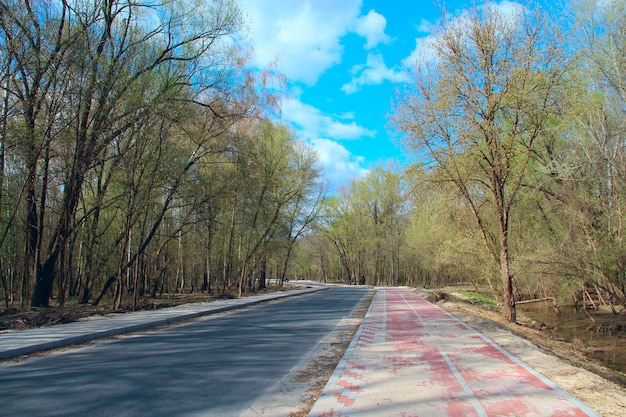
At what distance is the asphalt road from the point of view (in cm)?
498

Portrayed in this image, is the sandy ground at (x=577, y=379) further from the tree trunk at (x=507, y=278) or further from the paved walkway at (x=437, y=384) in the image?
the tree trunk at (x=507, y=278)

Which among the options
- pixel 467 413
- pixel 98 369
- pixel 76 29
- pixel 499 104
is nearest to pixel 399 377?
pixel 467 413

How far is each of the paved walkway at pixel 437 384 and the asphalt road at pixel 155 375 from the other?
3.77 ft

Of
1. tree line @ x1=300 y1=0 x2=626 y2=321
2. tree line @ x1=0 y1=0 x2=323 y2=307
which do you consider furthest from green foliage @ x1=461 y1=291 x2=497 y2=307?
tree line @ x1=0 y1=0 x2=323 y2=307

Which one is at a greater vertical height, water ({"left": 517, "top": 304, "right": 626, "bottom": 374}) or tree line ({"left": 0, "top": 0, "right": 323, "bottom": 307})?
tree line ({"left": 0, "top": 0, "right": 323, "bottom": 307})

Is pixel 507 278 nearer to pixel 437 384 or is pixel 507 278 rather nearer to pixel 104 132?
pixel 437 384

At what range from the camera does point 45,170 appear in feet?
49.2

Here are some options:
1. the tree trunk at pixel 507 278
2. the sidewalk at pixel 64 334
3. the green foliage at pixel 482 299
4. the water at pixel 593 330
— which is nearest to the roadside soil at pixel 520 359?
the sidewalk at pixel 64 334

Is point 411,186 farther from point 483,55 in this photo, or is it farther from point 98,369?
point 98,369

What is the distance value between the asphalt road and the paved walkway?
3.77 feet

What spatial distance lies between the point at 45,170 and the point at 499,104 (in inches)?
625

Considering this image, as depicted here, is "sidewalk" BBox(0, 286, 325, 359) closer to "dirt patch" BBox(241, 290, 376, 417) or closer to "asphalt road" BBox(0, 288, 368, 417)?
"asphalt road" BBox(0, 288, 368, 417)

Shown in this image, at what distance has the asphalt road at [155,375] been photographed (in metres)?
4.98

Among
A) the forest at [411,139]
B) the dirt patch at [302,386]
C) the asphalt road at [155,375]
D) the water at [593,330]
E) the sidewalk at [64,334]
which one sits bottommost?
the water at [593,330]
